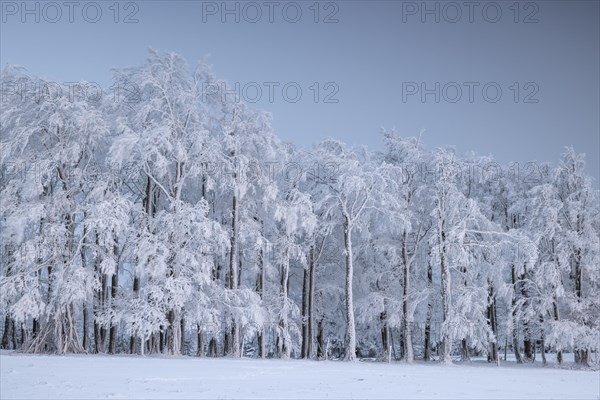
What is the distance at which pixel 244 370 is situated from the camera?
19172mm

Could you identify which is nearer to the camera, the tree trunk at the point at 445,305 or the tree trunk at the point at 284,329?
the tree trunk at the point at 445,305

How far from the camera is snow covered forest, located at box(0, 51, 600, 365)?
26.6 metres

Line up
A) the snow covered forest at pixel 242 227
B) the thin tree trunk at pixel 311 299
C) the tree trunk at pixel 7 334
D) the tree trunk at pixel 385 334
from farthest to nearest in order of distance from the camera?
the tree trunk at pixel 385 334, the thin tree trunk at pixel 311 299, the tree trunk at pixel 7 334, the snow covered forest at pixel 242 227

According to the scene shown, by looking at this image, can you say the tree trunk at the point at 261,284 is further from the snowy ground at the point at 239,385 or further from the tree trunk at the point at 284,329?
the snowy ground at the point at 239,385

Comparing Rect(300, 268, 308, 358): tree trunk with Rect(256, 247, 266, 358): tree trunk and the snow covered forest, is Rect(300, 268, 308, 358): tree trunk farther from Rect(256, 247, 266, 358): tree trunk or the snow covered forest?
Rect(256, 247, 266, 358): tree trunk

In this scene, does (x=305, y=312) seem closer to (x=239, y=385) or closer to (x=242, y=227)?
(x=242, y=227)

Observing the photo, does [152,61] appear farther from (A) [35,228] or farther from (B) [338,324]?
(B) [338,324]

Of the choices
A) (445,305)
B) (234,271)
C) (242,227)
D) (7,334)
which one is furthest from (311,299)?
(7,334)

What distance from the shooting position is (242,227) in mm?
29938

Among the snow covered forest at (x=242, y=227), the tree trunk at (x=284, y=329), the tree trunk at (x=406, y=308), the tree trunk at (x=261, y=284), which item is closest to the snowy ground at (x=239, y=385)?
the snow covered forest at (x=242, y=227)

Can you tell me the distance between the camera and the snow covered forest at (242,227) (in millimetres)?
26578

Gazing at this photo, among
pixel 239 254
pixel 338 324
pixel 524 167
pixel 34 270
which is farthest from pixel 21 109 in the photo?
Result: pixel 524 167

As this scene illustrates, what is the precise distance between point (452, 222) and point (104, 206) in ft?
59.3

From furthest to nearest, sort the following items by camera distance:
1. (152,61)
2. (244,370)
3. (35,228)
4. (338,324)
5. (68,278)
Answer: (338,324)
(152,61)
(35,228)
(68,278)
(244,370)
